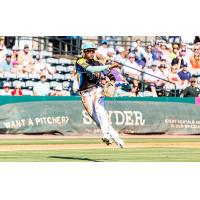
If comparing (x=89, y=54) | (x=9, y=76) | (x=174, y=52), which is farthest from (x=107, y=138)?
(x=174, y=52)

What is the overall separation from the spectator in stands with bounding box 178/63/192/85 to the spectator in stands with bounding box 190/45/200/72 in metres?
0.24

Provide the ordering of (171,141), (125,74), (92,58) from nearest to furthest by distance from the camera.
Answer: (92,58)
(171,141)
(125,74)

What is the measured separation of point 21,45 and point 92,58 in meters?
6.39

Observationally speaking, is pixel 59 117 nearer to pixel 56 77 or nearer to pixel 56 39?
pixel 56 77

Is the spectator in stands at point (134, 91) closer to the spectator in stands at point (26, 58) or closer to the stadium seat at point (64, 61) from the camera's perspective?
the stadium seat at point (64, 61)

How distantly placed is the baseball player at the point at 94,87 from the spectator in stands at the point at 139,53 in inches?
239

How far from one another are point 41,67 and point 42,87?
766 mm

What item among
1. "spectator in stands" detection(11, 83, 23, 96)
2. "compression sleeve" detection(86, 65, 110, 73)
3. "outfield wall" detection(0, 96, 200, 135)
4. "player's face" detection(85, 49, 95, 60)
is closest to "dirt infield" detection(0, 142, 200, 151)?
"compression sleeve" detection(86, 65, 110, 73)

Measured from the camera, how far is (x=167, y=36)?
21.2 m

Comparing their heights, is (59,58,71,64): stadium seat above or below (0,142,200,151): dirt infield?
above

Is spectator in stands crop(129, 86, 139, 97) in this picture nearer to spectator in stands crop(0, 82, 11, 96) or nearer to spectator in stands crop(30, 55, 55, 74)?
spectator in stands crop(30, 55, 55, 74)

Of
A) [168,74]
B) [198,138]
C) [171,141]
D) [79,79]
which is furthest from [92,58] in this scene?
[168,74]

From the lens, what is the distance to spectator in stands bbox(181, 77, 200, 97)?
832 inches

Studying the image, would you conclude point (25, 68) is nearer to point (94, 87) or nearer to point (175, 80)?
point (175, 80)
